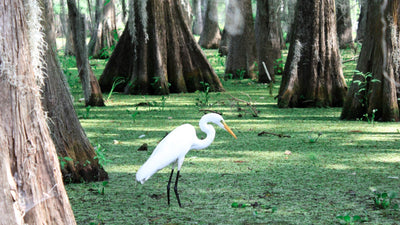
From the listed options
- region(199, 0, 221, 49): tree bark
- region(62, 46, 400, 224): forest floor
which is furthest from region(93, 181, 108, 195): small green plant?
region(199, 0, 221, 49): tree bark

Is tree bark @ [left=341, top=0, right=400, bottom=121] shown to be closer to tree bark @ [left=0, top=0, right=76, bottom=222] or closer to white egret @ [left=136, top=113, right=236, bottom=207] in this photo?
white egret @ [left=136, top=113, right=236, bottom=207]

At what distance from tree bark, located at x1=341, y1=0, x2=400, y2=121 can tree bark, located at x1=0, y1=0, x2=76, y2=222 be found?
195 inches

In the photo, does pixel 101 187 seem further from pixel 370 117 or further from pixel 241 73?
pixel 241 73

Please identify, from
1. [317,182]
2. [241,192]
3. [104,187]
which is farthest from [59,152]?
[317,182]

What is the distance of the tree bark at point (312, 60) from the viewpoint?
822 centimetres

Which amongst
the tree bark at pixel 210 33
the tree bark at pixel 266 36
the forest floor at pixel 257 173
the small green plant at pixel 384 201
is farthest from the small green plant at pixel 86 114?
the tree bark at pixel 210 33

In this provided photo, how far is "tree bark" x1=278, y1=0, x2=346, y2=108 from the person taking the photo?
822 cm

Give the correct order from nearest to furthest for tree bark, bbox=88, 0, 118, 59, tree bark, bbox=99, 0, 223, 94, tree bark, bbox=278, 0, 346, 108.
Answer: tree bark, bbox=278, 0, 346, 108 → tree bark, bbox=99, 0, 223, 94 → tree bark, bbox=88, 0, 118, 59

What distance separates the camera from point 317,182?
4.54 m

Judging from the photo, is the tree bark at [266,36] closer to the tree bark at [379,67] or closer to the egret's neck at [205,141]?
the tree bark at [379,67]

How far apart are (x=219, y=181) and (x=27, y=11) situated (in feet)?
7.81

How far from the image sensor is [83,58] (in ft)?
26.5

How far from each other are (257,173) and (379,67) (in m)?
2.85

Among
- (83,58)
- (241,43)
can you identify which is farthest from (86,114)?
(241,43)
